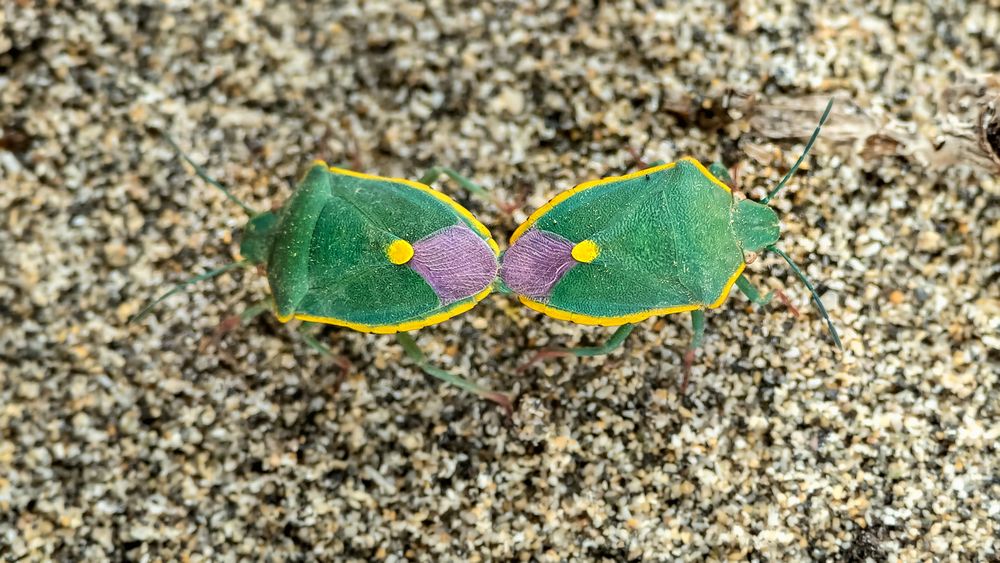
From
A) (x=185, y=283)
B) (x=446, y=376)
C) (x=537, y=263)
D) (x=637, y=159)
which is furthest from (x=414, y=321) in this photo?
(x=637, y=159)

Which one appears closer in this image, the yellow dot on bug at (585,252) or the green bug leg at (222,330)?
the yellow dot on bug at (585,252)

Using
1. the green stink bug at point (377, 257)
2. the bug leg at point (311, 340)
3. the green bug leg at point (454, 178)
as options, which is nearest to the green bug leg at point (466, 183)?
the green bug leg at point (454, 178)

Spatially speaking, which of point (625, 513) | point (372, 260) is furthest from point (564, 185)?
point (625, 513)

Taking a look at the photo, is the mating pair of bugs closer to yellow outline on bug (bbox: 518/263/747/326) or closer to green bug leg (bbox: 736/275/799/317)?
yellow outline on bug (bbox: 518/263/747/326)

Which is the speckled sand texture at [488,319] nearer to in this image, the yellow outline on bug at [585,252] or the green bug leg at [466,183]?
the green bug leg at [466,183]

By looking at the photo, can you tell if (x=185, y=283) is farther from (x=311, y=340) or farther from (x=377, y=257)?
(x=377, y=257)
